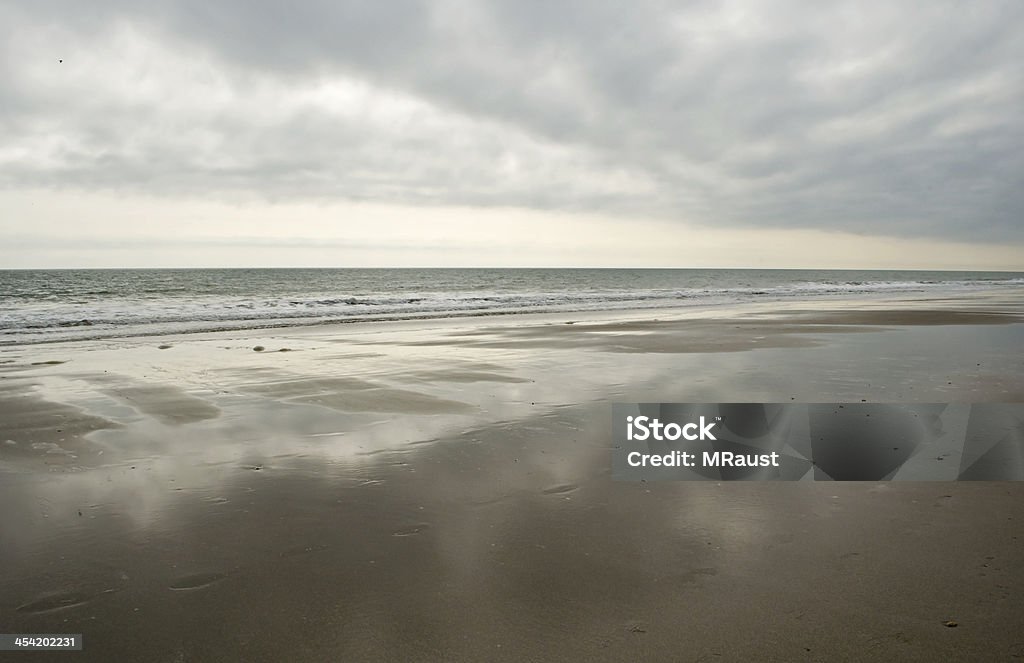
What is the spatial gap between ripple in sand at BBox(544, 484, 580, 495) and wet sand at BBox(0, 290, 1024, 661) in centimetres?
3

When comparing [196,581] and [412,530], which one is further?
[412,530]

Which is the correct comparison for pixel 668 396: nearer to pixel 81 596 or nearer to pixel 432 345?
pixel 81 596

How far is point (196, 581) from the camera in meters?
3.40

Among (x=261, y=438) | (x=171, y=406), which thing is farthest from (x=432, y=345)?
(x=261, y=438)

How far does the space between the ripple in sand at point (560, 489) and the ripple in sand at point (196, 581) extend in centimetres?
233

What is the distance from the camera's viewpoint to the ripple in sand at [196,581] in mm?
3342

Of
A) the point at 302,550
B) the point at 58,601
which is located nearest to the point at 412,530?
the point at 302,550

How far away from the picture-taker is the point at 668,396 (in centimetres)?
818

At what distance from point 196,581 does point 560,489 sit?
102 inches

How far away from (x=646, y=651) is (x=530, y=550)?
1.11 meters

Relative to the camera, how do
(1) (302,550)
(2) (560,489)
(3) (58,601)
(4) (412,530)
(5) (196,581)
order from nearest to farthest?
1. (3) (58,601)
2. (5) (196,581)
3. (1) (302,550)
4. (4) (412,530)
5. (2) (560,489)

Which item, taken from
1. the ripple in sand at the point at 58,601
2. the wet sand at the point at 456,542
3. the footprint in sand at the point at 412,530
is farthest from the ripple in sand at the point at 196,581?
the footprint in sand at the point at 412,530

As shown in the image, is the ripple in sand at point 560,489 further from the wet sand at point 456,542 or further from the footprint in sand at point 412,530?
the footprint in sand at point 412,530

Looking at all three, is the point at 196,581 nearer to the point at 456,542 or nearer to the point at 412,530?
the point at 412,530
